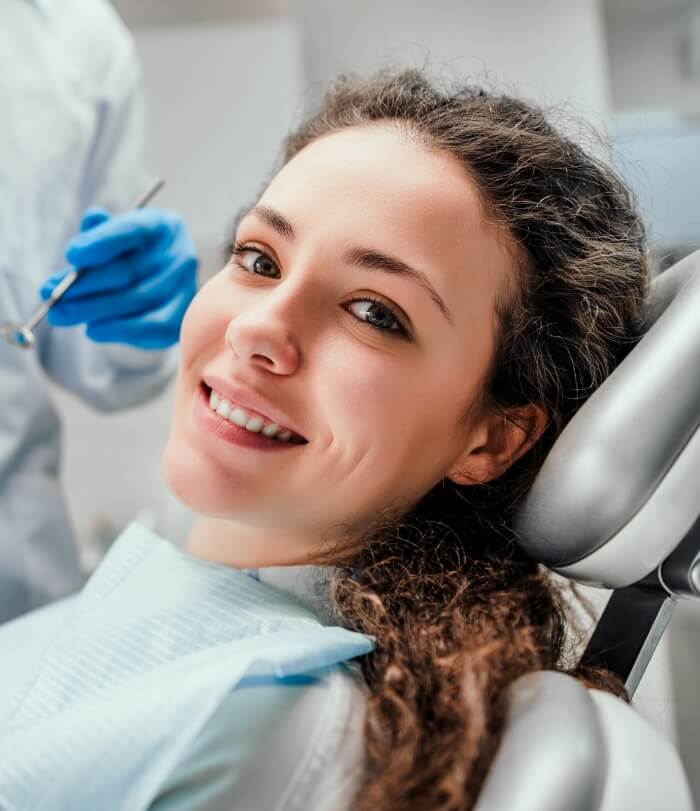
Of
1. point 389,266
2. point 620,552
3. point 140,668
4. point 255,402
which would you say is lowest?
point 140,668

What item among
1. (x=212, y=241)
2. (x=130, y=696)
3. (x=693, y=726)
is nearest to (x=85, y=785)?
(x=130, y=696)

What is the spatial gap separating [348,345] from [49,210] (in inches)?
30.7

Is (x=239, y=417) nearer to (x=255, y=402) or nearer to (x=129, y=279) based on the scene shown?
(x=255, y=402)

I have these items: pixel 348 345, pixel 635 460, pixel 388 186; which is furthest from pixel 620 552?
pixel 388 186

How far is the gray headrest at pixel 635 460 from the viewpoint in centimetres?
77

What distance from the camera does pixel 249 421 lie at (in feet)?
2.92

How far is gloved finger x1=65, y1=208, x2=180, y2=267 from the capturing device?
1228 millimetres

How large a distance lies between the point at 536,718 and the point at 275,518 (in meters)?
0.36

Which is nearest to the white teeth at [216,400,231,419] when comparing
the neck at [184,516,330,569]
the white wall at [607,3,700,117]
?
the neck at [184,516,330,569]

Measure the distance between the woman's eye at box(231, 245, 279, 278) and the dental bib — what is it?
1.11ft

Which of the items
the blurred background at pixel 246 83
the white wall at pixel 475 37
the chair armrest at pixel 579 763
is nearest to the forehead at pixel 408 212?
the chair armrest at pixel 579 763

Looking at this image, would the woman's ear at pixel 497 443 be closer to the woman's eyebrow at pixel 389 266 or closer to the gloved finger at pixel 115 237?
the woman's eyebrow at pixel 389 266

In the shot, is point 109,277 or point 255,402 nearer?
point 255,402

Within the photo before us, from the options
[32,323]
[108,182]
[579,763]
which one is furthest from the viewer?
[108,182]
